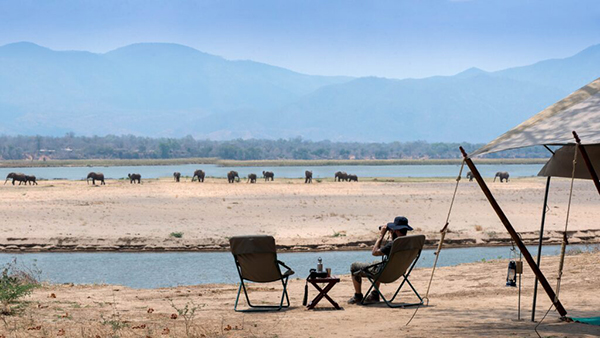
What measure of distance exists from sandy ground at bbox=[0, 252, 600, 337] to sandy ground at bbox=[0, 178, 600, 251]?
836 cm

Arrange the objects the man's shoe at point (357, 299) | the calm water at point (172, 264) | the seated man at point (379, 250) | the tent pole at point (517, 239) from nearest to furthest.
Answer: the tent pole at point (517, 239)
the seated man at point (379, 250)
the man's shoe at point (357, 299)
the calm water at point (172, 264)

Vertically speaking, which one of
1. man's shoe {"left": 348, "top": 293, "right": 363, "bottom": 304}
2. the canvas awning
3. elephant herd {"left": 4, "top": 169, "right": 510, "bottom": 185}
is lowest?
man's shoe {"left": 348, "top": 293, "right": 363, "bottom": 304}

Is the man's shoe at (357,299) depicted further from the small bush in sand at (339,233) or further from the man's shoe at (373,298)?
the small bush in sand at (339,233)

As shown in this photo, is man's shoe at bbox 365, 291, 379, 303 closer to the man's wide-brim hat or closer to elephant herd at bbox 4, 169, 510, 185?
the man's wide-brim hat

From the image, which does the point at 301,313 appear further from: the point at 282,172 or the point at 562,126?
the point at 282,172

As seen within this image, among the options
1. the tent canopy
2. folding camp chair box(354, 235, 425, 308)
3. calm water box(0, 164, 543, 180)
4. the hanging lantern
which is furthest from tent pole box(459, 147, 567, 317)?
calm water box(0, 164, 543, 180)

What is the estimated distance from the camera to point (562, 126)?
7539mm

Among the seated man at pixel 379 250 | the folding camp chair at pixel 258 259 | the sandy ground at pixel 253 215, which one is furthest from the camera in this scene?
the sandy ground at pixel 253 215

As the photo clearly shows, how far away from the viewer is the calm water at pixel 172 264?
50.4 feet

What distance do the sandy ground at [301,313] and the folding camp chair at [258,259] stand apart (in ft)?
1.31

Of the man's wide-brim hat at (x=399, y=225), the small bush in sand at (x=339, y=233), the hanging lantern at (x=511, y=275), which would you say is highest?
the man's wide-brim hat at (x=399, y=225)

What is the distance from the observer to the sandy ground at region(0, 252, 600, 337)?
765 cm

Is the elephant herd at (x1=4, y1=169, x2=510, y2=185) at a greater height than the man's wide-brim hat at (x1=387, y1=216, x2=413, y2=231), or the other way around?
the man's wide-brim hat at (x1=387, y1=216, x2=413, y2=231)

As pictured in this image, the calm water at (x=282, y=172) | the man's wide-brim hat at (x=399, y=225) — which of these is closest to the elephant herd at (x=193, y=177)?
the calm water at (x=282, y=172)
